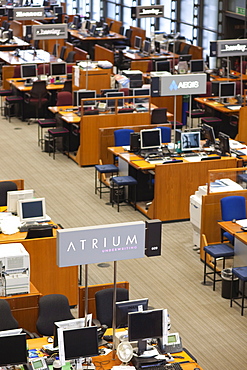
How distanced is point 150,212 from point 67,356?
5.48 meters

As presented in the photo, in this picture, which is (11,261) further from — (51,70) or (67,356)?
(51,70)

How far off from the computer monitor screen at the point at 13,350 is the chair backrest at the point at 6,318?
3.17ft

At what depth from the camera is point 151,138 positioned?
12250mm

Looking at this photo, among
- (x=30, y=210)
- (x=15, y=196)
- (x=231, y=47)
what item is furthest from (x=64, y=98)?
(x=30, y=210)

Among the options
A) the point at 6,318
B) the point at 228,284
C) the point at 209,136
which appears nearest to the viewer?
the point at 6,318

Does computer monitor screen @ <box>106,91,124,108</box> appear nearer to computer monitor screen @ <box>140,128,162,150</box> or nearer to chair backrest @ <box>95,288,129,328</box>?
computer monitor screen @ <box>140,128,162,150</box>

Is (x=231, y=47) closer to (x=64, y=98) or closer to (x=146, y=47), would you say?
(x=64, y=98)

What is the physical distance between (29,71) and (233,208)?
8646 millimetres

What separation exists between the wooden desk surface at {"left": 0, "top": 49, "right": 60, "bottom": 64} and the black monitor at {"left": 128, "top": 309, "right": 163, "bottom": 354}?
13.6m

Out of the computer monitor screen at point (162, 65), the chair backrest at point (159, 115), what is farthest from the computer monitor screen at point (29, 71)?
the chair backrest at point (159, 115)

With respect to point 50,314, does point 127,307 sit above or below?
above

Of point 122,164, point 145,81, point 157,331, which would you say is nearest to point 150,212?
point 122,164

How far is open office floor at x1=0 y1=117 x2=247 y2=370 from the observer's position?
8438 mm

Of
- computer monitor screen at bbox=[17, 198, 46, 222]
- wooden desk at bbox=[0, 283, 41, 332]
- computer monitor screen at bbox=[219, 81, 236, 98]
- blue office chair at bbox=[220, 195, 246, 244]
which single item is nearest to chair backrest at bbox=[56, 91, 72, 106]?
computer monitor screen at bbox=[219, 81, 236, 98]
